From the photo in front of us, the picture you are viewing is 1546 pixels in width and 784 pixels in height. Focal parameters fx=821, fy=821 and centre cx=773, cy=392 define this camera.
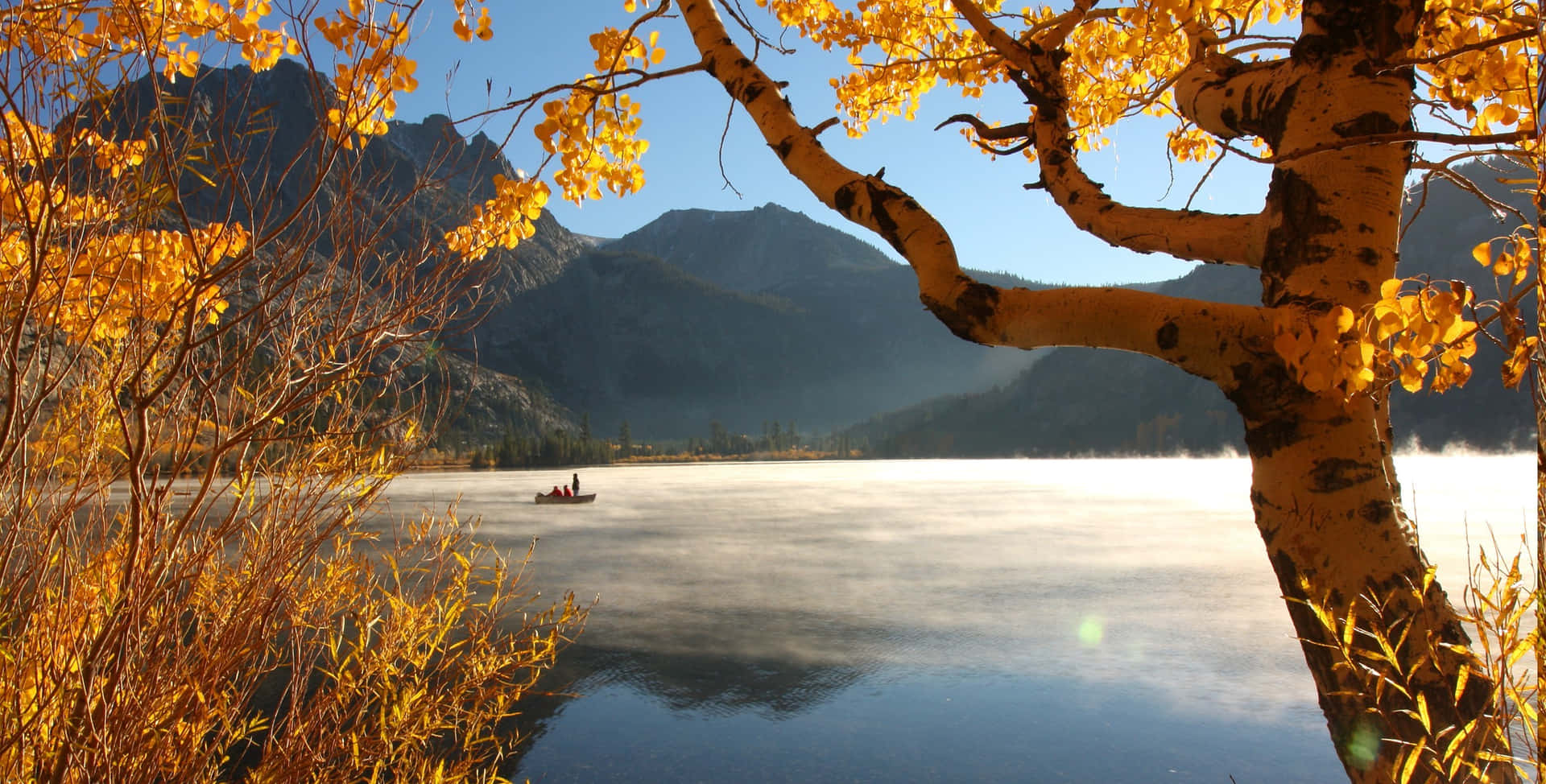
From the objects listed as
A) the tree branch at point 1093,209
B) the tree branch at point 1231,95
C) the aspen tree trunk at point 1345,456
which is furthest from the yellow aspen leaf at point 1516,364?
the tree branch at point 1231,95

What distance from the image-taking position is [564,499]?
973 inches

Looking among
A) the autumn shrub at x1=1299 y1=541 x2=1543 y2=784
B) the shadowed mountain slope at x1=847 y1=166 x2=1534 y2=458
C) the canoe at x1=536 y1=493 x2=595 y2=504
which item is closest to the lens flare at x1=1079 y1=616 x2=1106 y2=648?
the autumn shrub at x1=1299 y1=541 x2=1543 y2=784

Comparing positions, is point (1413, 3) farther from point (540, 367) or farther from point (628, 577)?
point (540, 367)

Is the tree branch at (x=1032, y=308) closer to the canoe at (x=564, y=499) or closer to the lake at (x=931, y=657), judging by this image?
the lake at (x=931, y=657)

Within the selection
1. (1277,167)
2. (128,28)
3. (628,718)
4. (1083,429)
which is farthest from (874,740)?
(1083,429)

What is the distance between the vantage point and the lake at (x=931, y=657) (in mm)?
5906

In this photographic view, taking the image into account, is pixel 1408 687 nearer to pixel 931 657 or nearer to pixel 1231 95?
pixel 1231 95

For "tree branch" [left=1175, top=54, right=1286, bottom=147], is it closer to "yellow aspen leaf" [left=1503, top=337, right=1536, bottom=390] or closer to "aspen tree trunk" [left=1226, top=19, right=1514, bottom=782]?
"aspen tree trunk" [left=1226, top=19, right=1514, bottom=782]

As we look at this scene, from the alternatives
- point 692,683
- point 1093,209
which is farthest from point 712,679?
point 1093,209

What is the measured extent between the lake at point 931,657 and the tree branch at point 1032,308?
0.48 m

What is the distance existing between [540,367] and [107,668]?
181803 millimetres

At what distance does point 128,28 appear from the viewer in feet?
5.92

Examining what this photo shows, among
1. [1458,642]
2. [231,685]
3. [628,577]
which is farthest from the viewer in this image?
[628,577]

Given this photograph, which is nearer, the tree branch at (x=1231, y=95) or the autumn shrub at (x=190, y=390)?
Answer: the autumn shrub at (x=190, y=390)
